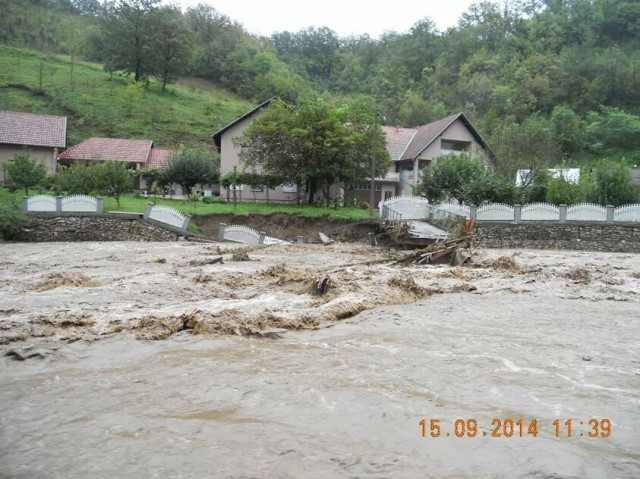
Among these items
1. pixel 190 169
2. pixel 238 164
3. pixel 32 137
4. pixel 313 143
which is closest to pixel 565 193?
pixel 313 143

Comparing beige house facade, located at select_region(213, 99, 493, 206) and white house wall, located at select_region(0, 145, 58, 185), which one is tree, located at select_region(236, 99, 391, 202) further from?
white house wall, located at select_region(0, 145, 58, 185)

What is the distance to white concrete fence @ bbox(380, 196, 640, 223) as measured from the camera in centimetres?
2966

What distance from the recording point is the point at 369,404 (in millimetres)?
6090

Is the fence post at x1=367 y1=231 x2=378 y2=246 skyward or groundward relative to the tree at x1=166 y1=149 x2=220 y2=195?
groundward

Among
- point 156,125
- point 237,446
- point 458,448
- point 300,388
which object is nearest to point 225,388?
point 300,388

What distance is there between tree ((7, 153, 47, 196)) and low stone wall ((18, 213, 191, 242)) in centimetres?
518

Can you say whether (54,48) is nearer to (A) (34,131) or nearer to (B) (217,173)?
(A) (34,131)

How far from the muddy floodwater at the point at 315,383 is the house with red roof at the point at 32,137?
34036mm

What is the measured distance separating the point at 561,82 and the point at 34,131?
61481 mm

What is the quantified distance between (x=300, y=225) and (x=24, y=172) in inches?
647

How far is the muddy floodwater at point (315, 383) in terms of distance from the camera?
15.9ft

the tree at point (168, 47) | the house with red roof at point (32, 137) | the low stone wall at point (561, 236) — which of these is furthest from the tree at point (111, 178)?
the tree at point (168, 47)
